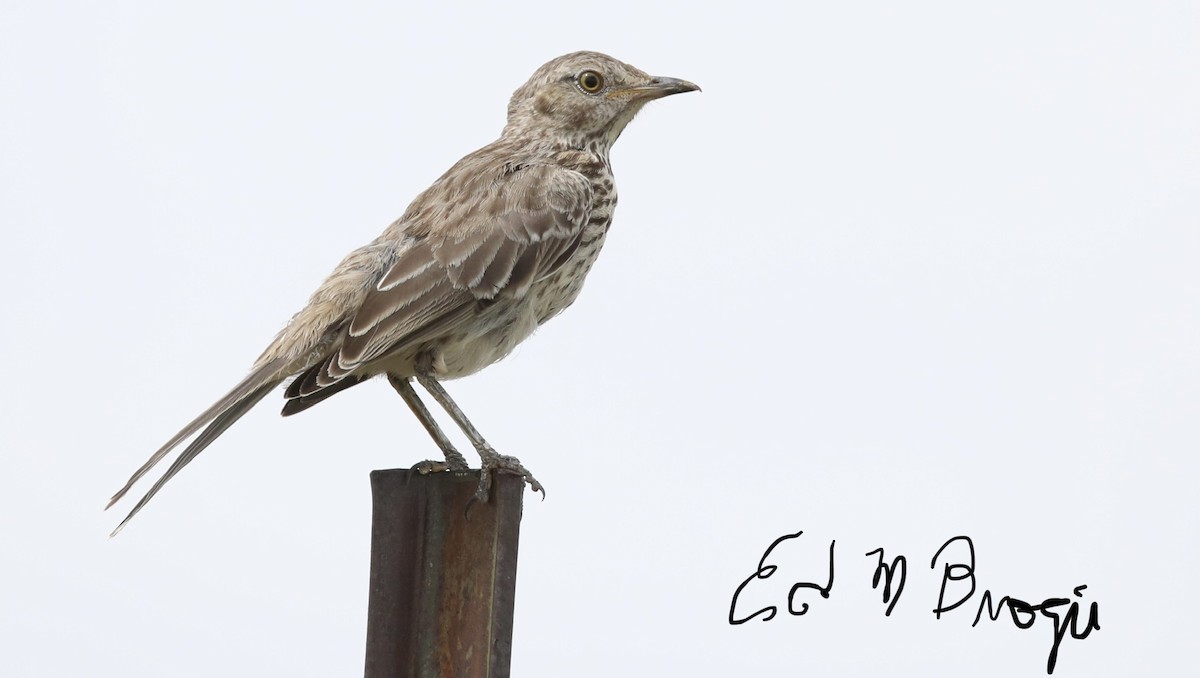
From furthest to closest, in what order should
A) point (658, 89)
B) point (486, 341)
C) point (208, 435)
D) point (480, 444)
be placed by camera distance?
point (658, 89), point (486, 341), point (480, 444), point (208, 435)

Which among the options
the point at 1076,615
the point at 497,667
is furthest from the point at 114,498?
the point at 1076,615

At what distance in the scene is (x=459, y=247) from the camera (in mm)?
7055

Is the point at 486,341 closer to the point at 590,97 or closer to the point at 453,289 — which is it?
the point at 453,289

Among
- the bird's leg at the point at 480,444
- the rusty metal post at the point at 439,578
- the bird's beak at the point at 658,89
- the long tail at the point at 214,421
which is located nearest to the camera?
the rusty metal post at the point at 439,578

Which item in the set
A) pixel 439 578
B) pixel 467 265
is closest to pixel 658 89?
pixel 467 265

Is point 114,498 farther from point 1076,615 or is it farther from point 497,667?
point 1076,615

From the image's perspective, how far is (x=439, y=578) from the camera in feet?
17.8

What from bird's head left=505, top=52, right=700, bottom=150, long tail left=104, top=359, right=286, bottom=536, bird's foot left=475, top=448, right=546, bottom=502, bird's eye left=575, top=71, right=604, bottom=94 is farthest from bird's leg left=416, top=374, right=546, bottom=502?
bird's eye left=575, top=71, right=604, bottom=94

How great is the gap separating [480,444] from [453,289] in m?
0.68

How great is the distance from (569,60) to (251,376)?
9.31 feet

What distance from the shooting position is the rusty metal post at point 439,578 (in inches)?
209

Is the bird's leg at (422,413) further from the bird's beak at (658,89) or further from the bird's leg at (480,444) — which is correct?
the bird's beak at (658,89)

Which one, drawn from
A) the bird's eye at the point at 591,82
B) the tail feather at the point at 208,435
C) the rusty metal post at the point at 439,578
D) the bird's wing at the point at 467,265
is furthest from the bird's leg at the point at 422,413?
the bird's eye at the point at 591,82

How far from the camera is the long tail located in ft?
19.4
